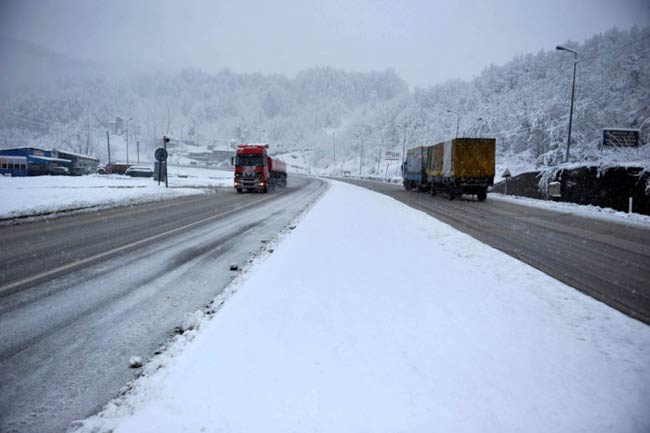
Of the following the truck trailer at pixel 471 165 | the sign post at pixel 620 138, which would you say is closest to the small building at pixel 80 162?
A: the truck trailer at pixel 471 165

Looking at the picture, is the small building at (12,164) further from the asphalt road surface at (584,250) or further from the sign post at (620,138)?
the sign post at (620,138)

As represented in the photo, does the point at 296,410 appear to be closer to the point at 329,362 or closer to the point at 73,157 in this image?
the point at 329,362

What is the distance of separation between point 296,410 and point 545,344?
2.47 m

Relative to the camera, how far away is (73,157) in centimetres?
6906

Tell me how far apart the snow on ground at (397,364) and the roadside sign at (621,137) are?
22458 millimetres

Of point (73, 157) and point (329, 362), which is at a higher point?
point (73, 157)

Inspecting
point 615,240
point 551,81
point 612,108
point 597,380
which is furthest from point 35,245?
point 551,81

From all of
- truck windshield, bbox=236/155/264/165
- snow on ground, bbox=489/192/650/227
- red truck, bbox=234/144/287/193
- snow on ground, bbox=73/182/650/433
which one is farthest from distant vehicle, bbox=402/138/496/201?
snow on ground, bbox=73/182/650/433

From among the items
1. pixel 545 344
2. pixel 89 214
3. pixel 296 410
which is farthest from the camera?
pixel 89 214

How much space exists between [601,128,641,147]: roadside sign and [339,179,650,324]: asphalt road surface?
11.4 metres

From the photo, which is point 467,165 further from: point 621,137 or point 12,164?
point 12,164

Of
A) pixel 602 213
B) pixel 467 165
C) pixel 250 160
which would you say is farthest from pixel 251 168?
pixel 602 213

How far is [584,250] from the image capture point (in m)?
8.14

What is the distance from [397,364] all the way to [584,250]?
771 centimetres
